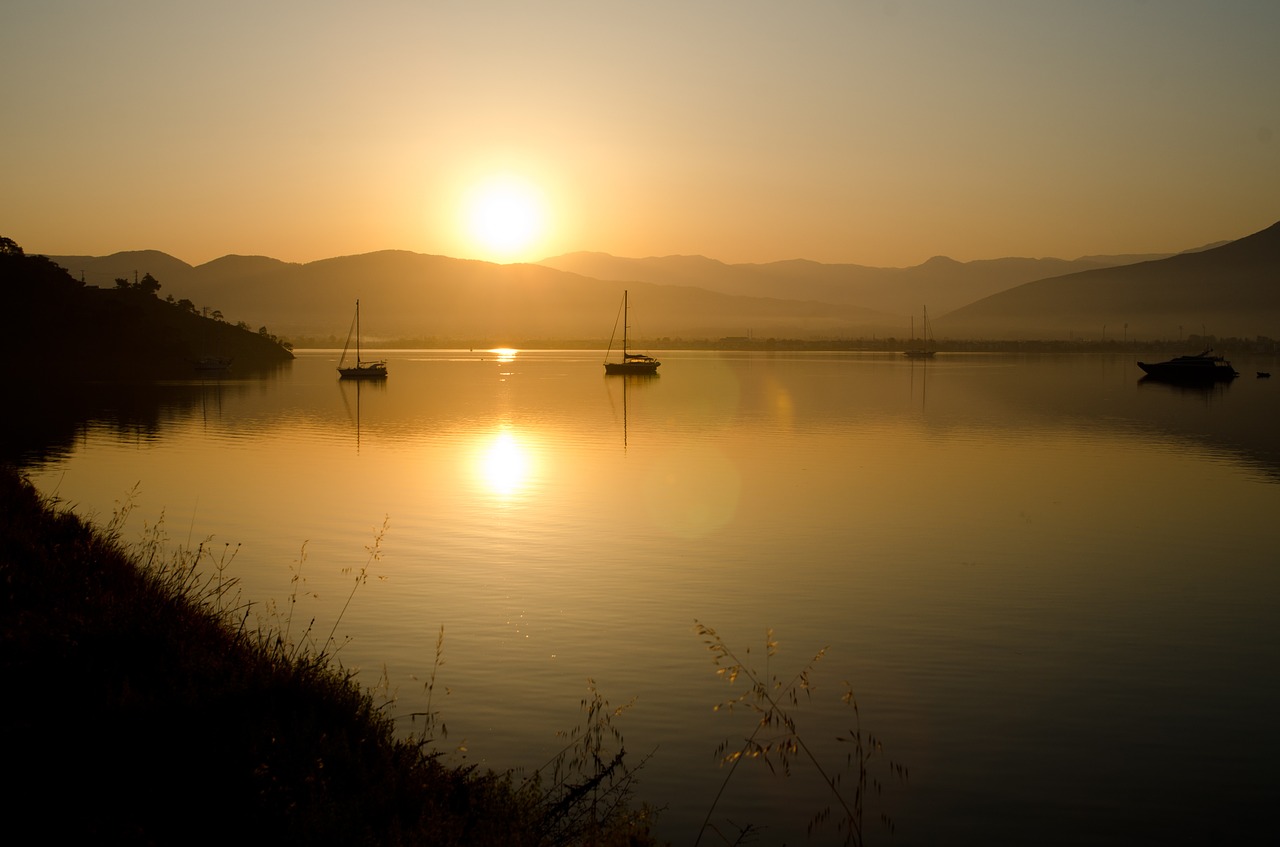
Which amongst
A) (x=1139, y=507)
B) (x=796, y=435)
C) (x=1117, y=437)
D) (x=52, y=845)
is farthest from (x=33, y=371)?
(x=52, y=845)

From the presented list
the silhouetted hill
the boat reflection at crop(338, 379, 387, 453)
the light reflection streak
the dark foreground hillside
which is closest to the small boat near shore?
the boat reflection at crop(338, 379, 387, 453)

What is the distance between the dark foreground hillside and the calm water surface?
7.19 feet

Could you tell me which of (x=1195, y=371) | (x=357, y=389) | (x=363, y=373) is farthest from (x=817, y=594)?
(x=1195, y=371)

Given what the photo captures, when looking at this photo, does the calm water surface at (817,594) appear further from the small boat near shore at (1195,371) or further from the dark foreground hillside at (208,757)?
the small boat near shore at (1195,371)

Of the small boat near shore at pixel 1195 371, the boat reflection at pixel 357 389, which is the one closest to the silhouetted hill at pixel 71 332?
the boat reflection at pixel 357 389

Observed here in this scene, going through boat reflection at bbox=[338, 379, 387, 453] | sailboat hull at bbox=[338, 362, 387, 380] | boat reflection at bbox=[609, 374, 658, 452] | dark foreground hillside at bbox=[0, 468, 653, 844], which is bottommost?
boat reflection at bbox=[338, 379, 387, 453]

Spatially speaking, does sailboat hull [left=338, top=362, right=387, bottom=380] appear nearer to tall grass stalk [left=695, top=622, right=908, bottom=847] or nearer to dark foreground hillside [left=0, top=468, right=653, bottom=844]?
tall grass stalk [left=695, top=622, right=908, bottom=847]

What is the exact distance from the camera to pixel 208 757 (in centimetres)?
1059

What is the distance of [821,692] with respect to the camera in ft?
56.2

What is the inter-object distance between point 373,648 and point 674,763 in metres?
7.42

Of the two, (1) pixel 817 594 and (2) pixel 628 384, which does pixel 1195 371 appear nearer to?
(2) pixel 628 384

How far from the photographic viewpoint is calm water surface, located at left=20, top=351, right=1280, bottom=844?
45.6ft

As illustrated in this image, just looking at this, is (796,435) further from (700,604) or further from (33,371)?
(33,371)

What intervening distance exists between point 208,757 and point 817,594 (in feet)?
52.6
